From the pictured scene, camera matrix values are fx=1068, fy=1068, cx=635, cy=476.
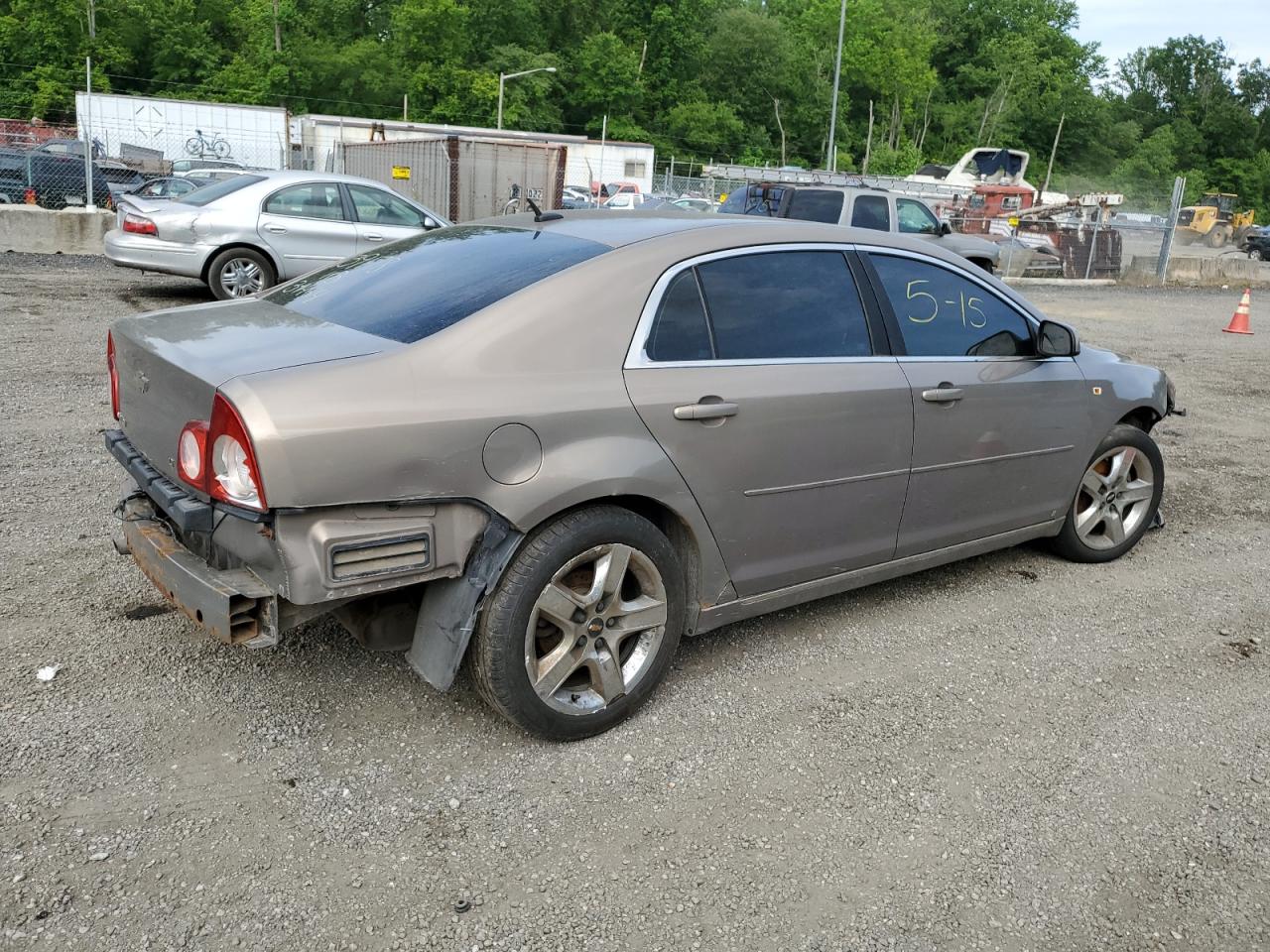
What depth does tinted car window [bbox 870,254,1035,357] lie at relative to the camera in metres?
4.21

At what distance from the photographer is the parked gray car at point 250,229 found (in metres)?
11.3

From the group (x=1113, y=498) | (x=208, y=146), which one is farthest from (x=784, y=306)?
(x=208, y=146)

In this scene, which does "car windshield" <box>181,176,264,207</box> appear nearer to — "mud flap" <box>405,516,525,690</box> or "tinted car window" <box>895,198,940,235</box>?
"tinted car window" <box>895,198,940,235</box>

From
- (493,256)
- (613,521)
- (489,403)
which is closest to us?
(489,403)

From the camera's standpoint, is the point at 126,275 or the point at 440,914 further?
the point at 126,275

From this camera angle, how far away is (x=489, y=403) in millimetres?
3041

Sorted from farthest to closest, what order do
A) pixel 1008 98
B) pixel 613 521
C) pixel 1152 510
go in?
pixel 1008 98 < pixel 1152 510 < pixel 613 521

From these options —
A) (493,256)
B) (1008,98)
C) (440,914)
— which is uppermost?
(1008,98)

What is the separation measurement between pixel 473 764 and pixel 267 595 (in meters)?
0.82

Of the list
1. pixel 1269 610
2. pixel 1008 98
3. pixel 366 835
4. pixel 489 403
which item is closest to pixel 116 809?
pixel 366 835

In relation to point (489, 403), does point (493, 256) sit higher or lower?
higher

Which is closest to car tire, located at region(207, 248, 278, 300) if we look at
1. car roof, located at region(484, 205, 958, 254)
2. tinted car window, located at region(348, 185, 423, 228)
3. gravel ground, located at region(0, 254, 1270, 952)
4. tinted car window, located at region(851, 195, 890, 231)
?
tinted car window, located at region(348, 185, 423, 228)

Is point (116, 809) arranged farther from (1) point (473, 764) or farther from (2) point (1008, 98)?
(2) point (1008, 98)

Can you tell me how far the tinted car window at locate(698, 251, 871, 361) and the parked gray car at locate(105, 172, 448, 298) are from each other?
7940 millimetres
